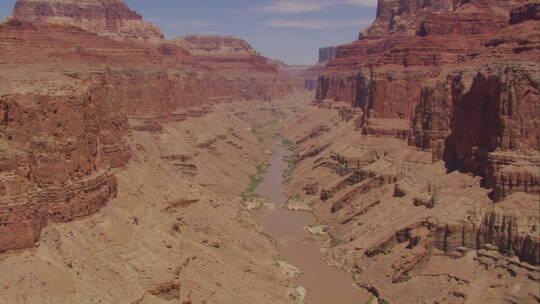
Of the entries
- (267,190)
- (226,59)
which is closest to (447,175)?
(267,190)

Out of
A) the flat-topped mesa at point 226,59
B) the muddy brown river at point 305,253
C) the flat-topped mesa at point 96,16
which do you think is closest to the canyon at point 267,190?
the muddy brown river at point 305,253

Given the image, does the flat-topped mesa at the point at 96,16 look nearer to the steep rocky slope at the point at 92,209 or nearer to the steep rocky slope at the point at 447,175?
the steep rocky slope at the point at 92,209

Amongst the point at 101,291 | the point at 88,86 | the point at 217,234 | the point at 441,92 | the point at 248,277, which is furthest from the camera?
the point at 441,92

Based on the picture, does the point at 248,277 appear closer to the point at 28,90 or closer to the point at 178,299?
the point at 178,299

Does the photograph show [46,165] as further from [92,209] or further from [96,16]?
[96,16]

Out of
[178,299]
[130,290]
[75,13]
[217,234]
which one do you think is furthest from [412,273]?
[75,13]

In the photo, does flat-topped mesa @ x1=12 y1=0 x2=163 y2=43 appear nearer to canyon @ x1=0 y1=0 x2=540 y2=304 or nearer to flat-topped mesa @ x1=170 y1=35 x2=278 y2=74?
canyon @ x1=0 y1=0 x2=540 y2=304

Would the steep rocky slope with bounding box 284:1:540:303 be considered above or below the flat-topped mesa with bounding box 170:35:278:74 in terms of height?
below

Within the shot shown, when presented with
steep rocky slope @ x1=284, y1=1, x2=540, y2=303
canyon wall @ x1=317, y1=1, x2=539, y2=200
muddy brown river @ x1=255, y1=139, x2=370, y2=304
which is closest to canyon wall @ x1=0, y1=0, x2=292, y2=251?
muddy brown river @ x1=255, y1=139, x2=370, y2=304
